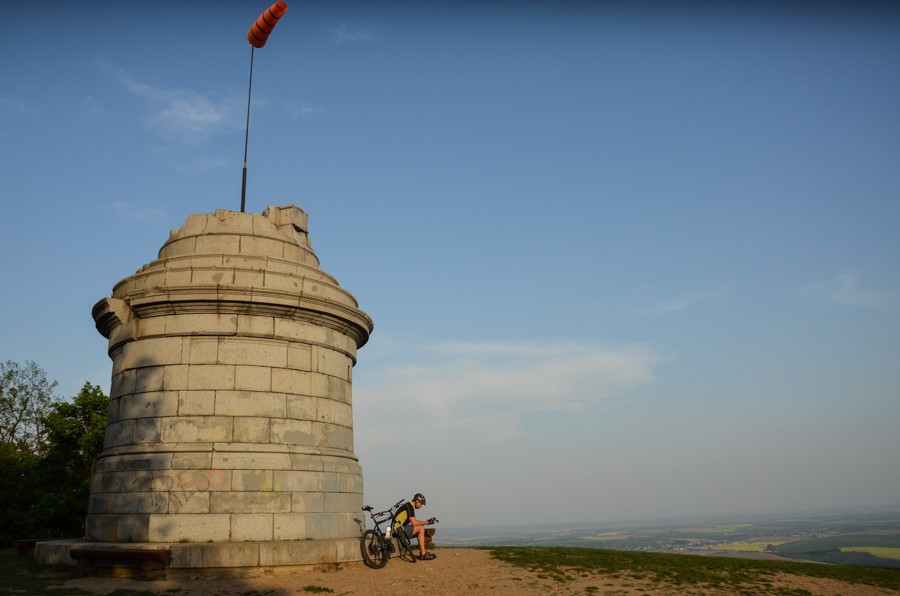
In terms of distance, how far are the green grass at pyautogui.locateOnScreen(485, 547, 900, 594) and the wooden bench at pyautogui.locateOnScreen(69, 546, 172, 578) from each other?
290 inches

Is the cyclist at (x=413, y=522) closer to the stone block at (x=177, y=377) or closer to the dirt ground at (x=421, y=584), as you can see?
the dirt ground at (x=421, y=584)

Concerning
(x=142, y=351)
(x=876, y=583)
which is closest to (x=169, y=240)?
(x=142, y=351)

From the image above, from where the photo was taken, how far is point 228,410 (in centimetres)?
1480

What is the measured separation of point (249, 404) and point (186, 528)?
2.80 m

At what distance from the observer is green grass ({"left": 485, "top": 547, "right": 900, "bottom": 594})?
13.8 m

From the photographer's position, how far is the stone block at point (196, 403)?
14.7 metres

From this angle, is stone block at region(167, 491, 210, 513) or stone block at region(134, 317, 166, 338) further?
stone block at region(134, 317, 166, 338)

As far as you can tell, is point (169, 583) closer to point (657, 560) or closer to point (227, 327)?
point (227, 327)

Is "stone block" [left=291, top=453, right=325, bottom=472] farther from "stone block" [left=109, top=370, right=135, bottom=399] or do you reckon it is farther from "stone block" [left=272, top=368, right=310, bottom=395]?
"stone block" [left=109, top=370, right=135, bottom=399]

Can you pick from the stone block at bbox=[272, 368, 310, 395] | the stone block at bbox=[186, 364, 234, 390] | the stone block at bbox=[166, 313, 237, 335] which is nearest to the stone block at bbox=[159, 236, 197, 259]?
the stone block at bbox=[166, 313, 237, 335]

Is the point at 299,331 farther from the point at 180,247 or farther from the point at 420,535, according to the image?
the point at 420,535

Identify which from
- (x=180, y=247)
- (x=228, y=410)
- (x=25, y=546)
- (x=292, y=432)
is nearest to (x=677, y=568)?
(x=292, y=432)

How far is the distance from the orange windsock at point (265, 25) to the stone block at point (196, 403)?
1032 centimetres

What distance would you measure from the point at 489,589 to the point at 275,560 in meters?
4.26
